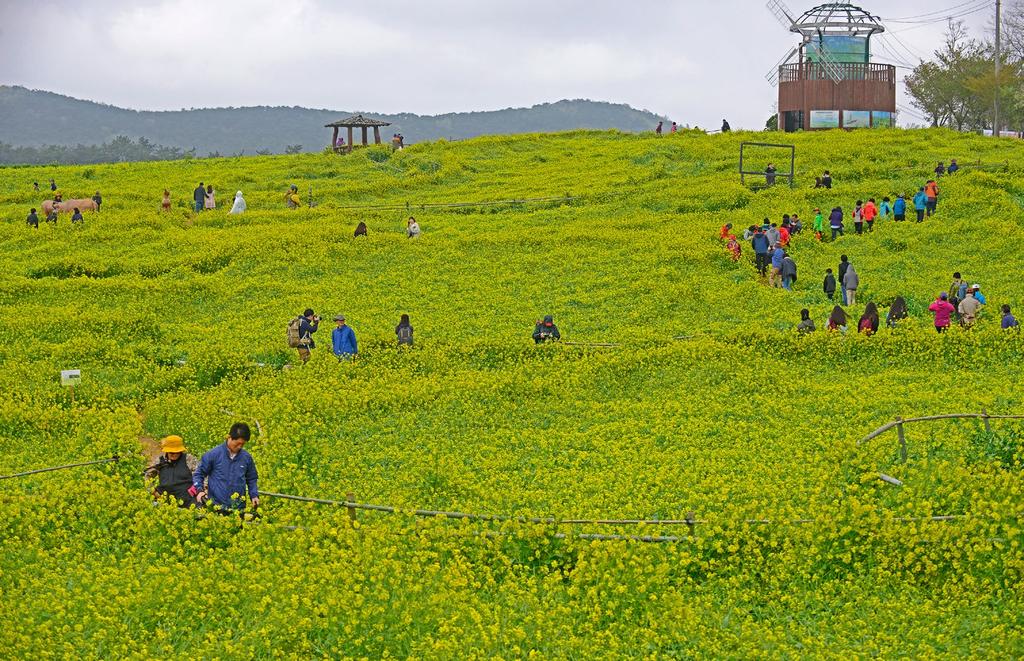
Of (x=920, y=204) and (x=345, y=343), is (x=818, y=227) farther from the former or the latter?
(x=345, y=343)

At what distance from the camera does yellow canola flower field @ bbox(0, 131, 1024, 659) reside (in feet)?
44.1

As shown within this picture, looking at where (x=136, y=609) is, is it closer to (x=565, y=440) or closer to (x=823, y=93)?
(x=565, y=440)

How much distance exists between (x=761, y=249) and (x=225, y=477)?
23.9 metres

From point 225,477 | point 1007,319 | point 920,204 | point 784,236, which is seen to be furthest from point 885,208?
point 225,477

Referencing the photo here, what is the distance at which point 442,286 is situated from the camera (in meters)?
36.5

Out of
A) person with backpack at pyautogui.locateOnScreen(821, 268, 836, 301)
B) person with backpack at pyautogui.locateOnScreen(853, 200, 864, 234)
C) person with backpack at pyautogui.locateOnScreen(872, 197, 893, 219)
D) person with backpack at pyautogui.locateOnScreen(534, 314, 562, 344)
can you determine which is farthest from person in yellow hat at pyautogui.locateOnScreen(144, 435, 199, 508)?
person with backpack at pyautogui.locateOnScreen(872, 197, 893, 219)

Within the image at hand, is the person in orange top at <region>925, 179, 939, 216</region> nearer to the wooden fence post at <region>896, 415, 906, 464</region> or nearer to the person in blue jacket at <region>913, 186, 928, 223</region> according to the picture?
the person in blue jacket at <region>913, 186, 928, 223</region>

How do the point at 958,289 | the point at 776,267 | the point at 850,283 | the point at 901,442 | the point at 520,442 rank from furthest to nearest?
the point at 776,267 < the point at 850,283 < the point at 958,289 < the point at 520,442 < the point at 901,442

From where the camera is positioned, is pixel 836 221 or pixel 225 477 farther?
pixel 836 221

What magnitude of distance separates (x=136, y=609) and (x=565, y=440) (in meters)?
9.14

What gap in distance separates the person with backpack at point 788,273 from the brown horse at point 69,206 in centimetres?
3123

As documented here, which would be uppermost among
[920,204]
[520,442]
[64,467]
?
[920,204]

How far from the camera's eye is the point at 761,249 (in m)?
36.1

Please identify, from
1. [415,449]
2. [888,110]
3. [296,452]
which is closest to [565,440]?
[415,449]
